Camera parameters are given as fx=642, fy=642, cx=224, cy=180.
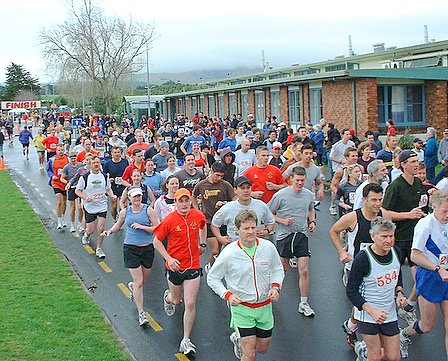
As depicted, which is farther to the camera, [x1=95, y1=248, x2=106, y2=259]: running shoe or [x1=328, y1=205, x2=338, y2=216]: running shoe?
[x1=328, y1=205, x2=338, y2=216]: running shoe

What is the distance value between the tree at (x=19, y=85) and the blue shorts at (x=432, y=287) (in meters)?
133

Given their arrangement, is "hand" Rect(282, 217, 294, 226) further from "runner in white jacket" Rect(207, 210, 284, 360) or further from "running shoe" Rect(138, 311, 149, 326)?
"runner in white jacket" Rect(207, 210, 284, 360)

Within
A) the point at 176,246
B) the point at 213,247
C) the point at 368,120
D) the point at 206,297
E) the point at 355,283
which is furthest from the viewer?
the point at 368,120

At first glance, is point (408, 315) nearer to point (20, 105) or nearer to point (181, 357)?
point (181, 357)

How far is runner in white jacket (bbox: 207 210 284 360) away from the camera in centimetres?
598

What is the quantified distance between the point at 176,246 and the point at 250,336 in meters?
1.88

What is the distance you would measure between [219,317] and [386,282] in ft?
10.7

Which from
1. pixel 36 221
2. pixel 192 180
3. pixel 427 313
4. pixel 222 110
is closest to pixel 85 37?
pixel 222 110

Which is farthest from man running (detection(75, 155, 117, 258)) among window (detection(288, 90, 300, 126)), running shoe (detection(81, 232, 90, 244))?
window (detection(288, 90, 300, 126))

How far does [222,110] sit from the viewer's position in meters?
43.4

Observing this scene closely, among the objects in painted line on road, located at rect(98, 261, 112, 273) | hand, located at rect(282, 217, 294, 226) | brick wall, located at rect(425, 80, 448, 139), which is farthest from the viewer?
brick wall, located at rect(425, 80, 448, 139)

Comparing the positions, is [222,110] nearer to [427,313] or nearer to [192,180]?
[192,180]

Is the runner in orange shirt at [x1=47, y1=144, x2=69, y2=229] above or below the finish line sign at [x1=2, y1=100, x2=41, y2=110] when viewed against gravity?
below

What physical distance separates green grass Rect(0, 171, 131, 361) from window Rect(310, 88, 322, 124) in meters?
18.1
